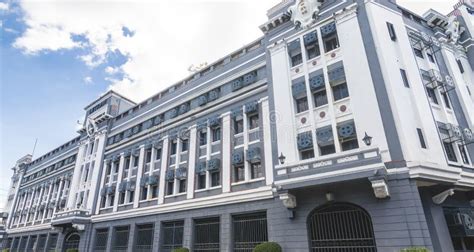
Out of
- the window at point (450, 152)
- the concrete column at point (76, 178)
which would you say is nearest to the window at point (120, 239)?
the concrete column at point (76, 178)

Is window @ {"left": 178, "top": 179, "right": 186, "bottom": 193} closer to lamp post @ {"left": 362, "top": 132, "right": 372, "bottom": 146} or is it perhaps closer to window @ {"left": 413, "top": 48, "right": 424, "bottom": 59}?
lamp post @ {"left": 362, "top": 132, "right": 372, "bottom": 146}

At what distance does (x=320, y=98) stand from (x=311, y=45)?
3605 millimetres

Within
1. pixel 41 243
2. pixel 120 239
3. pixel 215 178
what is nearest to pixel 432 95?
pixel 215 178

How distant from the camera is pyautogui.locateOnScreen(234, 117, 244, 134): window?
18906 millimetres

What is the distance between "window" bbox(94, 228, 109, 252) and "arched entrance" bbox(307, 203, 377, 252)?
18.9m

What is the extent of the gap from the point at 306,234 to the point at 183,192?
9.90 meters

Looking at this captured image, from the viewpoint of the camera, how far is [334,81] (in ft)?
49.3

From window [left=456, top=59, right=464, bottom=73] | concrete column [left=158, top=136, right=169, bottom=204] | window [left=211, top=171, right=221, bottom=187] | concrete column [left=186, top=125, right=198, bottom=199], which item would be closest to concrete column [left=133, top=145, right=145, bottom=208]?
concrete column [left=158, top=136, right=169, bottom=204]

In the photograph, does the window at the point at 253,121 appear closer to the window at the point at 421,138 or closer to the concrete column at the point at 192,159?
the concrete column at the point at 192,159

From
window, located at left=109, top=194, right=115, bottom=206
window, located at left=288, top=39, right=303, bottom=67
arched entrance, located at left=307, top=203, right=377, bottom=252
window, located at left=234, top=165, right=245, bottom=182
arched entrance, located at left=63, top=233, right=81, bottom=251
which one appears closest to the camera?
arched entrance, located at left=307, top=203, right=377, bottom=252

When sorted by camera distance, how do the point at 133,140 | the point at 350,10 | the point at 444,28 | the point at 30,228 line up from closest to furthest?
the point at 350,10 < the point at 444,28 < the point at 133,140 < the point at 30,228

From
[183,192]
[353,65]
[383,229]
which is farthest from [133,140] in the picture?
[383,229]

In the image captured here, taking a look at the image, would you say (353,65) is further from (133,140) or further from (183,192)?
(133,140)

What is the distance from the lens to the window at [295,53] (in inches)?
682
